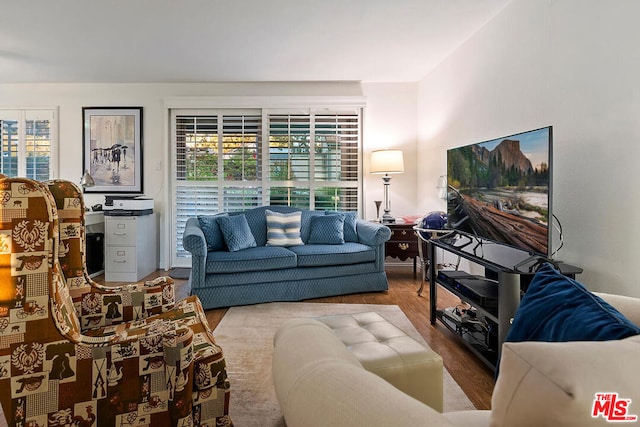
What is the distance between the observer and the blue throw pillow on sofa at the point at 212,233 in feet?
12.2

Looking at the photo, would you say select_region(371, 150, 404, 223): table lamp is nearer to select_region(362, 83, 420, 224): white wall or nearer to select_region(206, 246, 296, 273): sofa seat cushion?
select_region(362, 83, 420, 224): white wall

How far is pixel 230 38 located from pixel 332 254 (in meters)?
2.30

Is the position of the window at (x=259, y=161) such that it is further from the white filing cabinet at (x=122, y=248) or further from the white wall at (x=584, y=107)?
the white wall at (x=584, y=107)

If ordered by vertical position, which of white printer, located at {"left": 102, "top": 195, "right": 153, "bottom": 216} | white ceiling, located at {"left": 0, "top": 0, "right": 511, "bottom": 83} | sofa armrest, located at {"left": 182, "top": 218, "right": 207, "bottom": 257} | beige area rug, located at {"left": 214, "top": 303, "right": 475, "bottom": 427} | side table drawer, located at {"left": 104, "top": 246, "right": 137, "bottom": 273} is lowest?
beige area rug, located at {"left": 214, "top": 303, "right": 475, "bottom": 427}

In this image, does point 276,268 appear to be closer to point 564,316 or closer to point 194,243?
point 194,243

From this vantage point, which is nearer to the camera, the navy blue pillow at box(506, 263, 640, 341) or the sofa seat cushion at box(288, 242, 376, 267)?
the navy blue pillow at box(506, 263, 640, 341)

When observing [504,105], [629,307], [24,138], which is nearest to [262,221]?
[504,105]

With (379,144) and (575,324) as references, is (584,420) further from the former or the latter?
(379,144)

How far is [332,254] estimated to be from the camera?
374 cm

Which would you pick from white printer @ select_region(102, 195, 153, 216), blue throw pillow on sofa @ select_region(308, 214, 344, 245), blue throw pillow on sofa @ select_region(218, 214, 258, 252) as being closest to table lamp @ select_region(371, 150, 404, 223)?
blue throw pillow on sofa @ select_region(308, 214, 344, 245)

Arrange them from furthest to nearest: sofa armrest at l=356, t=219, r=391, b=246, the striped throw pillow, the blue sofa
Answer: the striped throw pillow < sofa armrest at l=356, t=219, r=391, b=246 < the blue sofa

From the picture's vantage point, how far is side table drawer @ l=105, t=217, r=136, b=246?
4.50 meters

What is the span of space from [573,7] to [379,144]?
2.90 m

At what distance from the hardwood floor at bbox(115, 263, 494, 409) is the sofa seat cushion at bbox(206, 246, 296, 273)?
1.30ft
